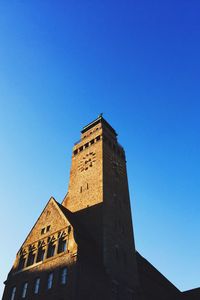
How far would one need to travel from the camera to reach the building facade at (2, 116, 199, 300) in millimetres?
27328

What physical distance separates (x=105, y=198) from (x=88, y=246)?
8152 millimetres

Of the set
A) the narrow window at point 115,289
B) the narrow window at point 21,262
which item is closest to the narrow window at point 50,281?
the narrow window at point 21,262

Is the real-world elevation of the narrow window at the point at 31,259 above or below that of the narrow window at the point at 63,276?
above

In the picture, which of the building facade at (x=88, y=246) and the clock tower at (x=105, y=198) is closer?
the building facade at (x=88, y=246)

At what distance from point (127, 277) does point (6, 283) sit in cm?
1355

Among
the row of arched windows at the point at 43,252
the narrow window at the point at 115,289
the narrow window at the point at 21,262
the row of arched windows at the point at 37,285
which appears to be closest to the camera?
the row of arched windows at the point at 37,285

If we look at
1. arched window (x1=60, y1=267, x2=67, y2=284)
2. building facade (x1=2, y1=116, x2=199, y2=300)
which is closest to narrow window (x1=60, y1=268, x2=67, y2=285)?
arched window (x1=60, y1=267, x2=67, y2=284)

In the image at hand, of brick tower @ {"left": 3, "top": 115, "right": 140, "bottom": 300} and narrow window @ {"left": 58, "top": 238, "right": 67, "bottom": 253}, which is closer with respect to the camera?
brick tower @ {"left": 3, "top": 115, "right": 140, "bottom": 300}

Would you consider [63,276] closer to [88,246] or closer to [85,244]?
[85,244]

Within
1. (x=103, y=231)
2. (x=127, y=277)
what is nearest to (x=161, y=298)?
(x=127, y=277)

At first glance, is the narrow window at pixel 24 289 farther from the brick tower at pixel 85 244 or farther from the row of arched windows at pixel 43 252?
the row of arched windows at pixel 43 252

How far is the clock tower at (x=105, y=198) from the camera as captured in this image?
3259 centimetres

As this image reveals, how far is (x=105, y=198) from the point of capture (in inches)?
1454

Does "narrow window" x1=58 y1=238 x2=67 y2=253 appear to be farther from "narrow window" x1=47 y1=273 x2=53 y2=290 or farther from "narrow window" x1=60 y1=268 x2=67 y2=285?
"narrow window" x1=47 y1=273 x2=53 y2=290
